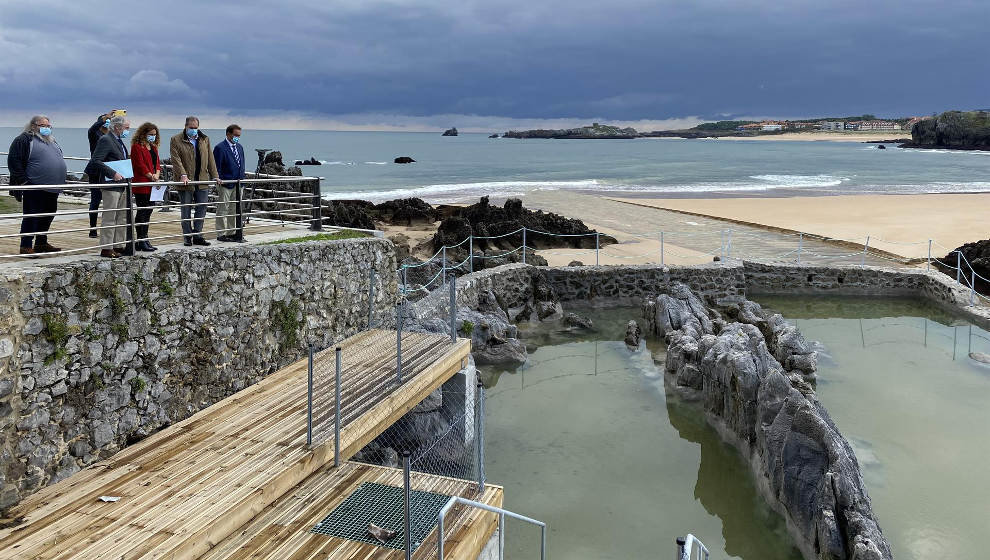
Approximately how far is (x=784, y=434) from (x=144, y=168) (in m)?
8.14

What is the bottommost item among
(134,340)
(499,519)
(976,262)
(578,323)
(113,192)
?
(499,519)

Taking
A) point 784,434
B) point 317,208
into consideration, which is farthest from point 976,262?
point 317,208

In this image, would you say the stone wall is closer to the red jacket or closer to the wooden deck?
the wooden deck

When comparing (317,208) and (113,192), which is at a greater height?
(113,192)

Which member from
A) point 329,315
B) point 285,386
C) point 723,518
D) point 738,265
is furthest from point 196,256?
point 738,265

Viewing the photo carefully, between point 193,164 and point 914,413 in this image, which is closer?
point 193,164

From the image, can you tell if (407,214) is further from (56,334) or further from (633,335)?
(56,334)

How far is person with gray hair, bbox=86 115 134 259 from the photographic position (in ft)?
24.0

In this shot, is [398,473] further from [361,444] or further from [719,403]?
[719,403]

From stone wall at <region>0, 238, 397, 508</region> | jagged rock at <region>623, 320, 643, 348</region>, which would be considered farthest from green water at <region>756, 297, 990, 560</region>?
stone wall at <region>0, 238, 397, 508</region>

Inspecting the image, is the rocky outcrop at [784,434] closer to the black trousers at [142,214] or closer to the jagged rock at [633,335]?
the jagged rock at [633,335]

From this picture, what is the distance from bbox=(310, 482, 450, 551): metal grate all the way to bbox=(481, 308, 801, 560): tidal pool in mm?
2152

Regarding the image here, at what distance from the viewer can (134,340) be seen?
7.12 m

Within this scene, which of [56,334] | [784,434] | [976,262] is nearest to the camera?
[56,334]
